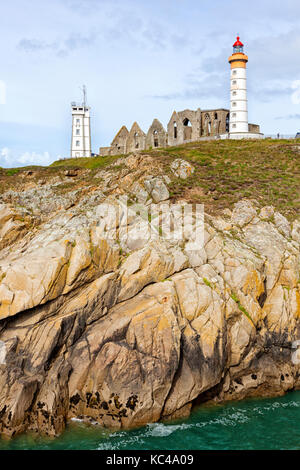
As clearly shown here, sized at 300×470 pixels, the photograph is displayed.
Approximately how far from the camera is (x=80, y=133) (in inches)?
4013

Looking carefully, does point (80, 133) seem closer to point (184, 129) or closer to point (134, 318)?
point (184, 129)

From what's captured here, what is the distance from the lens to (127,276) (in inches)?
1352

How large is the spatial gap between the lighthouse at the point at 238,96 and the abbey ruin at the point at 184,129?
321 centimetres

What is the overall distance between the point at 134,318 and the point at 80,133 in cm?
7857

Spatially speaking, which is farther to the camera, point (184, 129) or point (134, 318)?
point (184, 129)

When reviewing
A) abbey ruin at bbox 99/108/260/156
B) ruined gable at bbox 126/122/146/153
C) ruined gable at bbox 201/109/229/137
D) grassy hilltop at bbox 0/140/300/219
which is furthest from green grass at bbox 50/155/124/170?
ruined gable at bbox 201/109/229/137

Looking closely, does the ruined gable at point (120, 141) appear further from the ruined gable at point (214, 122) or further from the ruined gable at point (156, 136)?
the ruined gable at point (214, 122)

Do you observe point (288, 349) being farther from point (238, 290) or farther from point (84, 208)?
point (84, 208)

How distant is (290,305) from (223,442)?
15.2 m

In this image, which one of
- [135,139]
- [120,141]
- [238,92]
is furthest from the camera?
[120,141]

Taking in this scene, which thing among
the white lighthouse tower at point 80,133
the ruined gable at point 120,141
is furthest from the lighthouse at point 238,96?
the white lighthouse tower at point 80,133

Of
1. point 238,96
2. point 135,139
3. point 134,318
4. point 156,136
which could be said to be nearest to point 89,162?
point 156,136
